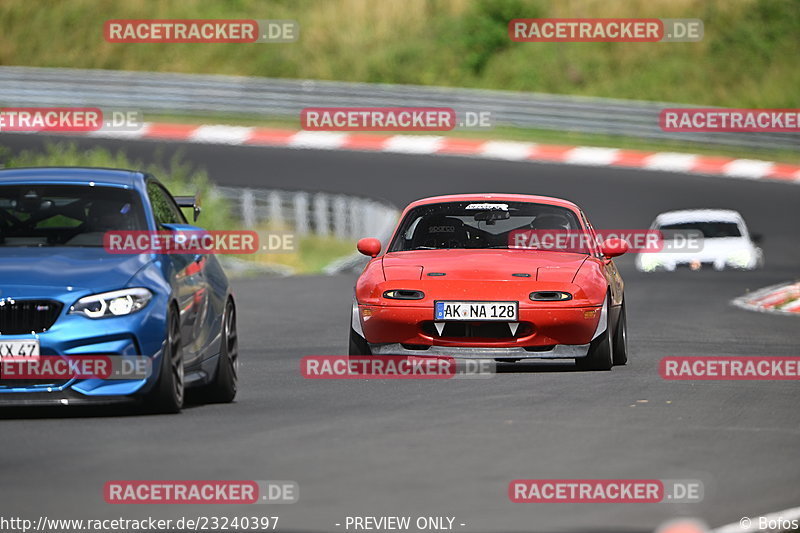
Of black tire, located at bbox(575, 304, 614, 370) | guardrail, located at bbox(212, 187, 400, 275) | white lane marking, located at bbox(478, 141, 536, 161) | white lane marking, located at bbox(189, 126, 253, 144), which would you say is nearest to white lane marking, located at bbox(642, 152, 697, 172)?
white lane marking, located at bbox(478, 141, 536, 161)

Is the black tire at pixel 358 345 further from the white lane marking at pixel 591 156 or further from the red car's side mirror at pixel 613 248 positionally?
the white lane marking at pixel 591 156

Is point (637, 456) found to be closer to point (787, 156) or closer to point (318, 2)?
point (787, 156)

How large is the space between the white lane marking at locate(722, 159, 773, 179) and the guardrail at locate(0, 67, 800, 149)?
81 cm

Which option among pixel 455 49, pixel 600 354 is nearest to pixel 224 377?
pixel 600 354

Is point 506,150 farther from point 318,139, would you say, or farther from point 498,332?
point 498,332

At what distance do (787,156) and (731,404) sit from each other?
26201 millimetres

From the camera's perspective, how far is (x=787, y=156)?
35.9m

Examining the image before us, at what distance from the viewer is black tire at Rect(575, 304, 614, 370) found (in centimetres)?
1219

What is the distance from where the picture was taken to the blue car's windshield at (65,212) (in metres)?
10.4

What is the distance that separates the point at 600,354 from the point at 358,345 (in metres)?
1.70

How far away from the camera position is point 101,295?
9.57m

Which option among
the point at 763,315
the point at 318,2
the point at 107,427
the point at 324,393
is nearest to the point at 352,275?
the point at 763,315

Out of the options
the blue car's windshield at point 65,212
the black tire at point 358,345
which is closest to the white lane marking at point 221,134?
the black tire at point 358,345

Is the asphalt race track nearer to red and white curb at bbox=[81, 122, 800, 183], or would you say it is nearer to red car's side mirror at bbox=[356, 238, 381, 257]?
red car's side mirror at bbox=[356, 238, 381, 257]
